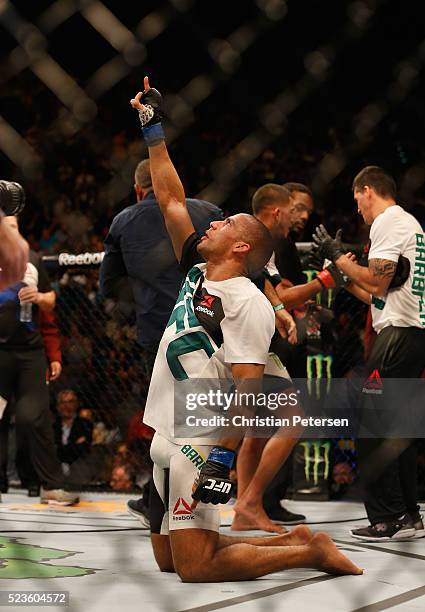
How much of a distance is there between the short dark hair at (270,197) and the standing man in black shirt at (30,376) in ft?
3.26

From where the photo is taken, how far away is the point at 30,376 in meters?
3.74

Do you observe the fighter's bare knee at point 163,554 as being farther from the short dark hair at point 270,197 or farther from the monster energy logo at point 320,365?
the monster energy logo at point 320,365

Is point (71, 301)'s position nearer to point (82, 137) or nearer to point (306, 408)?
point (82, 137)

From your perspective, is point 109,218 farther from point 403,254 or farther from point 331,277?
point 403,254

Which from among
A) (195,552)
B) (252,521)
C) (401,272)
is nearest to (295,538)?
(195,552)

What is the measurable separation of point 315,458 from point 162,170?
6.35 feet

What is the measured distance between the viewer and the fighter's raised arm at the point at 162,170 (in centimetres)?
247

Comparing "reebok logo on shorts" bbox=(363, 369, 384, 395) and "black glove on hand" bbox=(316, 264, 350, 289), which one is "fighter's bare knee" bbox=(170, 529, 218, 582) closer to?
"reebok logo on shorts" bbox=(363, 369, 384, 395)

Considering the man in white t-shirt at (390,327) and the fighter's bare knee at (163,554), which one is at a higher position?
the man in white t-shirt at (390,327)

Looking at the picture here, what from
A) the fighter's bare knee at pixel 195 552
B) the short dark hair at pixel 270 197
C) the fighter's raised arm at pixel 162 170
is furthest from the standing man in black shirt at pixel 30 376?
the fighter's bare knee at pixel 195 552

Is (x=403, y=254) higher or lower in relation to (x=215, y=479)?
higher

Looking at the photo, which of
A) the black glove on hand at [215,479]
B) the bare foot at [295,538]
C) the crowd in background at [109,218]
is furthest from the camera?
the crowd in background at [109,218]

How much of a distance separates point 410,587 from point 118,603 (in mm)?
688

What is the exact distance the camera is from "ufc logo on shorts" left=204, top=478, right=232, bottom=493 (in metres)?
2.03
